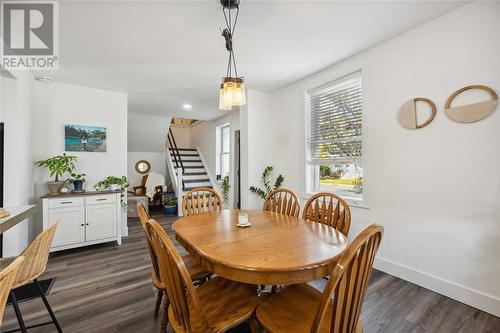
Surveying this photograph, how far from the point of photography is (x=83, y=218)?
10.4ft

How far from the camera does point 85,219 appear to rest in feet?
10.4

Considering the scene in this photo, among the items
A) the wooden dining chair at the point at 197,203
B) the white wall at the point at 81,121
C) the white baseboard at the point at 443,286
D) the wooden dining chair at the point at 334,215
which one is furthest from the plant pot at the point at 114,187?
the white baseboard at the point at 443,286

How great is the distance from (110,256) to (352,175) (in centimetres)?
353

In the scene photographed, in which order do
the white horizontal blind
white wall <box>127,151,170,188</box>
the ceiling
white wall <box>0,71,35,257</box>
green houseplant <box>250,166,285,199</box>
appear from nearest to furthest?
the ceiling
white wall <box>0,71,35,257</box>
the white horizontal blind
green houseplant <box>250,166,285,199</box>
white wall <box>127,151,170,188</box>

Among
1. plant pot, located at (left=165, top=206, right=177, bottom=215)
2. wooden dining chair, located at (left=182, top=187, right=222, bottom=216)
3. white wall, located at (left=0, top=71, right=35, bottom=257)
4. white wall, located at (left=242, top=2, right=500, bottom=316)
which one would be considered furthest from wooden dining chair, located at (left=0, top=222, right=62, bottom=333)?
plant pot, located at (left=165, top=206, right=177, bottom=215)

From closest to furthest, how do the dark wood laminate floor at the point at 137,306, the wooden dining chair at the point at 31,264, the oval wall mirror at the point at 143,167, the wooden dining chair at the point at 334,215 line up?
the wooden dining chair at the point at 31,264, the dark wood laminate floor at the point at 137,306, the wooden dining chair at the point at 334,215, the oval wall mirror at the point at 143,167

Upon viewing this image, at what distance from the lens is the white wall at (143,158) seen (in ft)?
21.8

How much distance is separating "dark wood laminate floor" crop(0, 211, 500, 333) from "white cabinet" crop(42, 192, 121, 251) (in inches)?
17.6

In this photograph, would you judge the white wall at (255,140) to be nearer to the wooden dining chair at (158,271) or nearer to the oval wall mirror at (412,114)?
the oval wall mirror at (412,114)

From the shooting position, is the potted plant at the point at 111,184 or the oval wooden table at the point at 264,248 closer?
the oval wooden table at the point at 264,248

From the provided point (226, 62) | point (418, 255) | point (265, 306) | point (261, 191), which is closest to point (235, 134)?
point (261, 191)

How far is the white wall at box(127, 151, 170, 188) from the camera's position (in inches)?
261

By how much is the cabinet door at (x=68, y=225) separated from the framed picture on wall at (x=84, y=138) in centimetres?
107

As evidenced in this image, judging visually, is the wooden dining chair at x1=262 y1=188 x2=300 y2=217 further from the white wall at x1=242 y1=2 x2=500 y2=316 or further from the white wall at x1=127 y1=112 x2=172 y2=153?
the white wall at x1=127 y1=112 x2=172 y2=153
